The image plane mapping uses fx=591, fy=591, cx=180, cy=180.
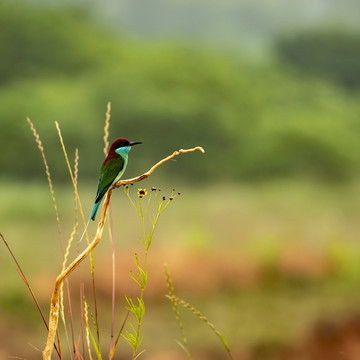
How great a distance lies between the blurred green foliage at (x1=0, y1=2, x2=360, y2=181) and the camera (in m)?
12.9

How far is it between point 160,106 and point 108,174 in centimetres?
1507

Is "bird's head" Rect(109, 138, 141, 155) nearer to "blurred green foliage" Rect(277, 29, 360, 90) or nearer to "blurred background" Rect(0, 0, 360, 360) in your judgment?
"blurred background" Rect(0, 0, 360, 360)

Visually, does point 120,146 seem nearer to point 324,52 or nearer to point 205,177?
point 205,177

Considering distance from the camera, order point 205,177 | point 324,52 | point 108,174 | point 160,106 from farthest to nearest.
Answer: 1. point 324,52
2. point 160,106
3. point 205,177
4. point 108,174

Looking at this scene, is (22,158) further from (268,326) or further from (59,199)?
(268,326)

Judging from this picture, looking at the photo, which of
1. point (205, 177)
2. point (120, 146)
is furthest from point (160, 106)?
point (120, 146)

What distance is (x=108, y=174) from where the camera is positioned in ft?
3.70

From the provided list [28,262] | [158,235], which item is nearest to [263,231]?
[158,235]

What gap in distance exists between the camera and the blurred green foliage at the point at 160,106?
12.9m

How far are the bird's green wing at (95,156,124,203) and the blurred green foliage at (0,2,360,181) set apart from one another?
29.3 feet

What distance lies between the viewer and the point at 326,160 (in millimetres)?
13828

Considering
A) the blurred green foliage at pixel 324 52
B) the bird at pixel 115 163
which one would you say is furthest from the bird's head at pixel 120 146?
the blurred green foliage at pixel 324 52

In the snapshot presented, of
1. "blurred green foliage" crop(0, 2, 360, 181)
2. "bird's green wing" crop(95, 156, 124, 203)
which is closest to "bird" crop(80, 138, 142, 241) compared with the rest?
"bird's green wing" crop(95, 156, 124, 203)

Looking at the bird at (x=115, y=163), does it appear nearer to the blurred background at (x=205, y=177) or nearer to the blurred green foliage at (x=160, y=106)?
the blurred background at (x=205, y=177)
